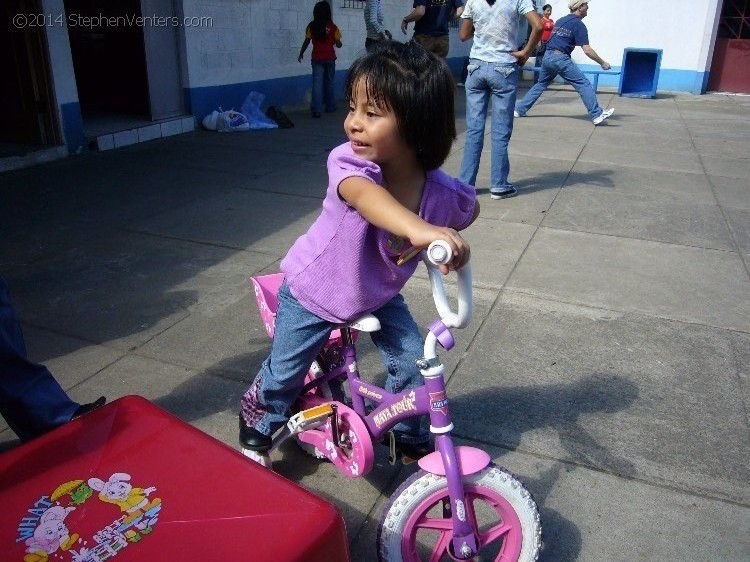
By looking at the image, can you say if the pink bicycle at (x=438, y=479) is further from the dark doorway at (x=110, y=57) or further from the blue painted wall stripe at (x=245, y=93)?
the dark doorway at (x=110, y=57)

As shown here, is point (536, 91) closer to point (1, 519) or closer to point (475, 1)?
point (475, 1)

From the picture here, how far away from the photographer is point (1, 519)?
1200 mm

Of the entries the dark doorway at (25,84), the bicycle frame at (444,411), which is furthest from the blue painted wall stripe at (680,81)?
the bicycle frame at (444,411)

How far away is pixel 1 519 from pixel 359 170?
107 cm

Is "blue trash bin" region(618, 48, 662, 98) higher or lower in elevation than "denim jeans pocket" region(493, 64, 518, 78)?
lower

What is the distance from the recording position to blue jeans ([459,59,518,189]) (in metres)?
5.54

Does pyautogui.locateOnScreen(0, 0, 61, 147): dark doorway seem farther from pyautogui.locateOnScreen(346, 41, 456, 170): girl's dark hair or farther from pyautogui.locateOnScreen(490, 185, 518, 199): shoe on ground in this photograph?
pyautogui.locateOnScreen(346, 41, 456, 170): girl's dark hair

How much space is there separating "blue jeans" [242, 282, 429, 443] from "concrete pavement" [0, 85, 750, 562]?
332mm

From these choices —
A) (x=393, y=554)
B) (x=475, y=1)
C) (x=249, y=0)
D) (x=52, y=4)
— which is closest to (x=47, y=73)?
(x=52, y=4)

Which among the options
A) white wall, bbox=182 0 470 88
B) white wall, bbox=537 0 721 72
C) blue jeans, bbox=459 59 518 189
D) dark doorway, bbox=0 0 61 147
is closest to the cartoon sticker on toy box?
blue jeans, bbox=459 59 518 189

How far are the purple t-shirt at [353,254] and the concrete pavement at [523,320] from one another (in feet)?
2.60

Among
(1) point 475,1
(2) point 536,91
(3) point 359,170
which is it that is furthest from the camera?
(2) point 536,91

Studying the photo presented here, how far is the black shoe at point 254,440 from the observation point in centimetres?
227

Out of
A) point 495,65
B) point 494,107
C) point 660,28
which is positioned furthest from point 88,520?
point 660,28
